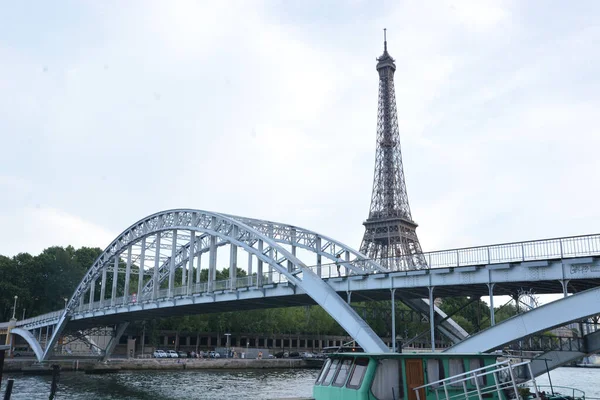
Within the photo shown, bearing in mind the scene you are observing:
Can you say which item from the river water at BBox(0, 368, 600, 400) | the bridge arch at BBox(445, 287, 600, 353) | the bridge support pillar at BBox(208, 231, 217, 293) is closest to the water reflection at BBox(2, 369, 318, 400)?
the river water at BBox(0, 368, 600, 400)

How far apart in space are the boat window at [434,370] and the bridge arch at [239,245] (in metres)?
9.20

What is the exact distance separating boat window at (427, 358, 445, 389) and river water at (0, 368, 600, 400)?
901 inches

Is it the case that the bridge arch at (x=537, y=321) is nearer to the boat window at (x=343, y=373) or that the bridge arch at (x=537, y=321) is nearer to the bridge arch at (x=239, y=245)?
the bridge arch at (x=239, y=245)

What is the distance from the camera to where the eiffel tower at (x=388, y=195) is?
80950mm

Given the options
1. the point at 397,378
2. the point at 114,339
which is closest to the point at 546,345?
the point at 397,378

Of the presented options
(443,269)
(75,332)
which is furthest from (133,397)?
(75,332)

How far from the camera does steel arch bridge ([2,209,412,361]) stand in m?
30.7

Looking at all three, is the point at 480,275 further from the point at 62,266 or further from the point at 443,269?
the point at 62,266

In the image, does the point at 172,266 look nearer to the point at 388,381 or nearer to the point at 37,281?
the point at 388,381

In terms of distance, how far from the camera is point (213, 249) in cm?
4588

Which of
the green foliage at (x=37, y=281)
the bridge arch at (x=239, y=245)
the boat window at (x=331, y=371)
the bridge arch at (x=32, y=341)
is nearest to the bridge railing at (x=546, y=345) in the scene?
the bridge arch at (x=239, y=245)

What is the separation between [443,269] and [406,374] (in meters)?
9.66

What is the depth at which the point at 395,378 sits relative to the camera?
15.8m

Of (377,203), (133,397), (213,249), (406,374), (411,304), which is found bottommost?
(133,397)
